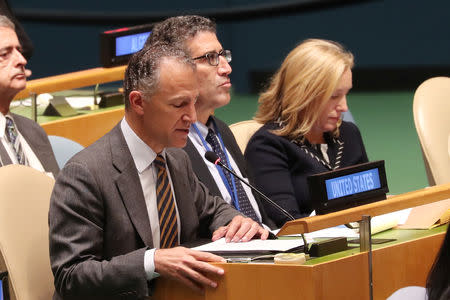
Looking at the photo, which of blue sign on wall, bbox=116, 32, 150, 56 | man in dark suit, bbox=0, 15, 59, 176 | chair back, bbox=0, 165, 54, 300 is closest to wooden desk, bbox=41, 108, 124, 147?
blue sign on wall, bbox=116, 32, 150, 56

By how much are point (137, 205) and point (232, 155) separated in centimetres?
94

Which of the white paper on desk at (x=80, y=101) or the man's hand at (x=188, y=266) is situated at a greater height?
the man's hand at (x=188, y=266)

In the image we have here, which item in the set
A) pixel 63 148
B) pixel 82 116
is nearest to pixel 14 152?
pixel 63 148

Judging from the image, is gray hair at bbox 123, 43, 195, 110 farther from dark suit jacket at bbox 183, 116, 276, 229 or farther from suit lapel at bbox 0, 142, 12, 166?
suit lapel at bbox 0, 142, 12, 166

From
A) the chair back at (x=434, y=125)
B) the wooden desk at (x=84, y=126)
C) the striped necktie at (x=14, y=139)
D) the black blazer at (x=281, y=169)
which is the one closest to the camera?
the black blazer at (x=281, y=169)

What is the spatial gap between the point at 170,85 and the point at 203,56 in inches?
32.8

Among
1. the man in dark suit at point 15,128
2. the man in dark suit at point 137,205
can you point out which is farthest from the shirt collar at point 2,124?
the man in dark suit at point 137,205

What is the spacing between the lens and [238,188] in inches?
133

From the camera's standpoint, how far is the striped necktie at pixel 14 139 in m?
3.61

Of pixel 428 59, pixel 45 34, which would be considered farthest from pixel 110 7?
pixel 428 59

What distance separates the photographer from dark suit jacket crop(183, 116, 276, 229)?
326cm

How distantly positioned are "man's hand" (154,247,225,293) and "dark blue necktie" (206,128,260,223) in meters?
0.94

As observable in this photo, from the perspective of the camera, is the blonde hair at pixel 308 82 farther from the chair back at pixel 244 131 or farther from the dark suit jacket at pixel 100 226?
the dark suit jacket at pixel 100 226

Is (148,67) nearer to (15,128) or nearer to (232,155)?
(232,155)
